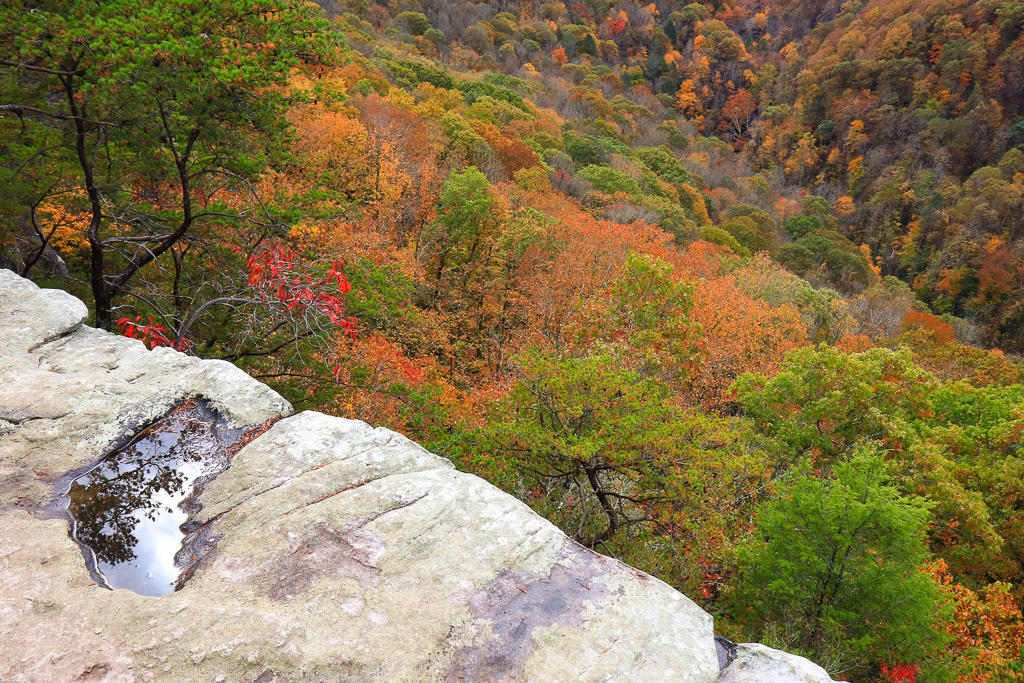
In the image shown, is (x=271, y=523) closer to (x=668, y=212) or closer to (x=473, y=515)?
(x=473, y=515)

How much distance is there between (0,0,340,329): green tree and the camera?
21.6ft

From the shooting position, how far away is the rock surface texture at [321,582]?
8.76 feet

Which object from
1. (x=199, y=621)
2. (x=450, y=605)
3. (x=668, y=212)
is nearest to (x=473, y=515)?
(x=450, y=605)

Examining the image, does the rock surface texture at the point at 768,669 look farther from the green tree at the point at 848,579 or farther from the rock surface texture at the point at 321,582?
the green tree at the point at 848,579

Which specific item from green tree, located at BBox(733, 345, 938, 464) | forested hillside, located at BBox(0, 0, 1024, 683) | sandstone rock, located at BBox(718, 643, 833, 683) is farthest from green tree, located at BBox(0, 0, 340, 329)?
green tree, located at BBox(733, 345, 938, 464)

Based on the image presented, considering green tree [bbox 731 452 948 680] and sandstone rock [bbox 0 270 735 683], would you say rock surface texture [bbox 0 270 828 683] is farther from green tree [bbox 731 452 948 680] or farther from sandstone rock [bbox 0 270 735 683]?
green tree [bbox 731 452 948 680]

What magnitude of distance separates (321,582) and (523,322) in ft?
64.7

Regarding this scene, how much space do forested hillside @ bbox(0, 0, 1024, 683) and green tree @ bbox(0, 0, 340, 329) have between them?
0.17 ft

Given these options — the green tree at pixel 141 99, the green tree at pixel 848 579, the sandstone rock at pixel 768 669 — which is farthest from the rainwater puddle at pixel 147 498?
the green tree at pixel 848 579

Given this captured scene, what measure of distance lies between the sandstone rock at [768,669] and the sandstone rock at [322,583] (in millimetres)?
164

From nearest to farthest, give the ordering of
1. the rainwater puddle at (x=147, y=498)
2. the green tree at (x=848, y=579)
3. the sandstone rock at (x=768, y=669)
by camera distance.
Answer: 1. the sandstone rock at (x=768, y=669)
2. the rainwater puddle at (x=147, y=498)
3. the green tree at (x=848, y=579)

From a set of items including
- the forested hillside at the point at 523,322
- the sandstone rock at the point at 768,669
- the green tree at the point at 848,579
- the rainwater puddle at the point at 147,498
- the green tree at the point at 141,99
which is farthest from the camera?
the green tree at the point at 848,579

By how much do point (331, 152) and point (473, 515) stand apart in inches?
853

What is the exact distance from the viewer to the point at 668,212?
39875 mm
